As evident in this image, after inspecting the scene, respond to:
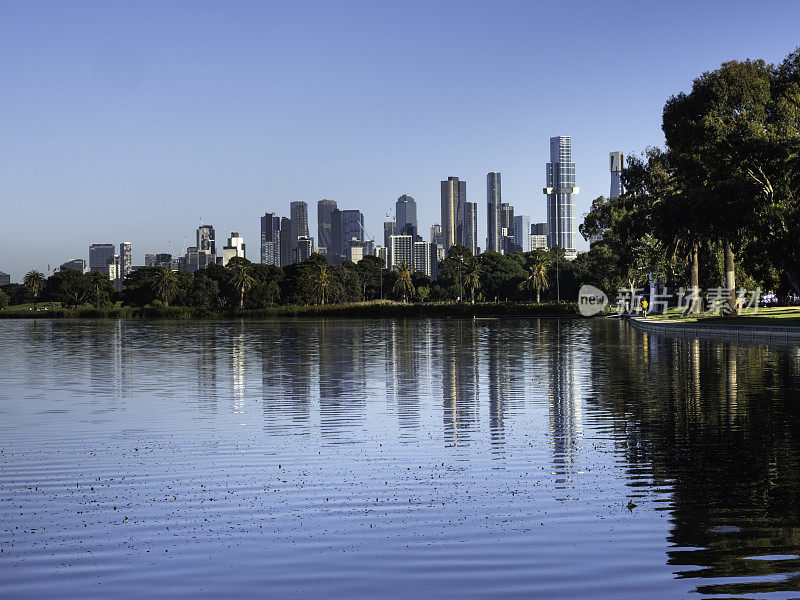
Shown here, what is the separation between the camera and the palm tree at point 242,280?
170 m

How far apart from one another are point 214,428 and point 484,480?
22.5 feet

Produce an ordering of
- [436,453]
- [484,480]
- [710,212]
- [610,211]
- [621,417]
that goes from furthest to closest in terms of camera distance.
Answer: [610,211], [710,212], [621,417], [436,453], [484,480]

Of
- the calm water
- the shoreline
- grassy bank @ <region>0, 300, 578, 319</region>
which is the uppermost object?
grassy bank @ <region>0, 300, 578, 319</region>

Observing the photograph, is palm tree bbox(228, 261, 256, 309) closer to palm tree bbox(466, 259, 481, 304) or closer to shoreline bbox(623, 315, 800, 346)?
palm tree bbox(466, 259, 481, 304)

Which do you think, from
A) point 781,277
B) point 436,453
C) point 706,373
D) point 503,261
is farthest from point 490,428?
point 503,261

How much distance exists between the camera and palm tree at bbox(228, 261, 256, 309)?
170 meters

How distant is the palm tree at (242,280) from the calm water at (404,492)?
5859 inches


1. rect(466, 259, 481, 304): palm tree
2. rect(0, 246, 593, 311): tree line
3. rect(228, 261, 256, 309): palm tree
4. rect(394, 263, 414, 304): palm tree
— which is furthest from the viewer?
rect(394, 263, 414, 304): palm tree

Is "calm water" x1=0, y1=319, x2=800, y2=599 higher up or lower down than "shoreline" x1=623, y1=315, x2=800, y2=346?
lower down

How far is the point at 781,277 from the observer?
2438 inches

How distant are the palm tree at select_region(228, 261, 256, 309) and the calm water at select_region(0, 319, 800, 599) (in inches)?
5859

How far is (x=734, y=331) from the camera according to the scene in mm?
49406

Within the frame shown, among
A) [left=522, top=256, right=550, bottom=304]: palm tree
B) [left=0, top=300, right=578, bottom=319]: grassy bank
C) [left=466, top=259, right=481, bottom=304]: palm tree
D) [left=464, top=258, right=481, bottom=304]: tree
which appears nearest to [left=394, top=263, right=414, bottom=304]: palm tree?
[left=464, top=258, right=481, bottom=304]: tree

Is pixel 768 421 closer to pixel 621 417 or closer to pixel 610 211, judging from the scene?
pixel 621 417
